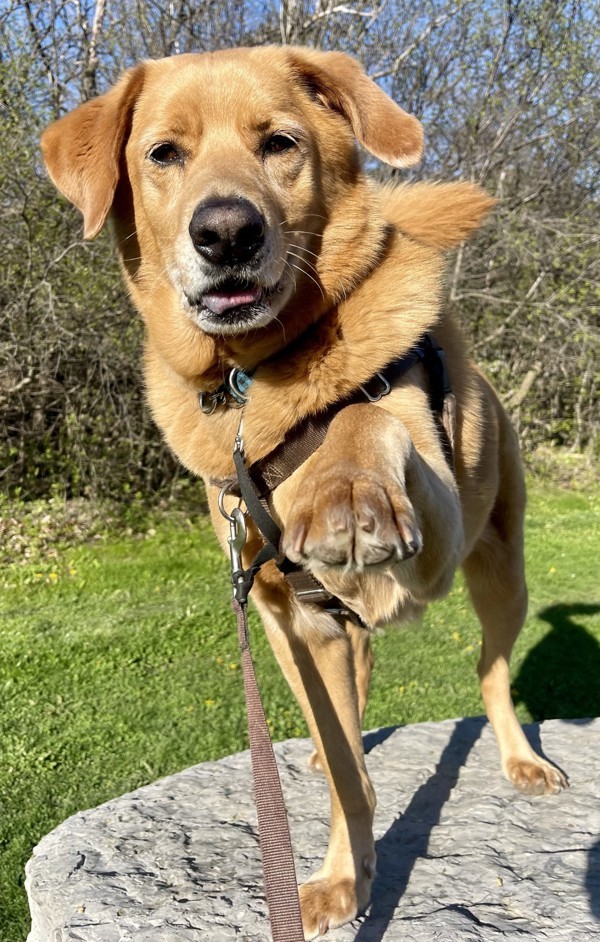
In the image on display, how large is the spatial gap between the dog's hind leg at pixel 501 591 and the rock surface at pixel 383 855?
271mm

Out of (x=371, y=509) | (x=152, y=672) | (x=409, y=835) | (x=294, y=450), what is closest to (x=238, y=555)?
(x=294, y=450)

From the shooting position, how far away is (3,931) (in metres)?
3.42

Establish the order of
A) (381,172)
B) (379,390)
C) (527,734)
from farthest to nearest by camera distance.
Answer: (381,172) → (527,734) → (379,390)

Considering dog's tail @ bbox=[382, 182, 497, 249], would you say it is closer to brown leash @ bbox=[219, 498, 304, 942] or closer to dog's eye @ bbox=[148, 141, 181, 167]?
dog's eye @ bbox=[148, 141, 181, 167]

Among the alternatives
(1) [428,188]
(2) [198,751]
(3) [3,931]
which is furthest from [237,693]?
(1) [428,188]

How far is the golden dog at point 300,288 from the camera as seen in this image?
2.22m

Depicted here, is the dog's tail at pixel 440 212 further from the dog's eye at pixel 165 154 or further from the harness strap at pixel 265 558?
the harness strap at pixel 265 558

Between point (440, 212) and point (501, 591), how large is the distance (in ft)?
6.05

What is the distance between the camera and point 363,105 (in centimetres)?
267

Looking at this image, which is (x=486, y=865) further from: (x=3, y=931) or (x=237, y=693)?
(x=237, y=693)

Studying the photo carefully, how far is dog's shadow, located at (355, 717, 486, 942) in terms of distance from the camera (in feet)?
8.55

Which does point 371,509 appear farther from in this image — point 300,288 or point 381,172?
point 381,172

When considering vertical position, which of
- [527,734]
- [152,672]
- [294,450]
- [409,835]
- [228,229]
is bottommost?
[152,672]

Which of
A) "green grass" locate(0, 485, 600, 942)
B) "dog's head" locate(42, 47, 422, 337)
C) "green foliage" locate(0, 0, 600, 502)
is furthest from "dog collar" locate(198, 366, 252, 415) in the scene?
"green foliage" locate(0, 0, 600, 502)
